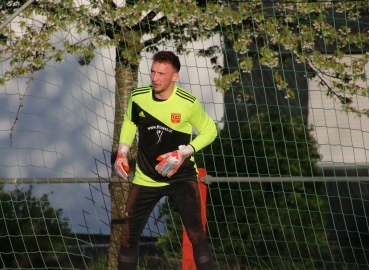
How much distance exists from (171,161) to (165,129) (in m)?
0.30

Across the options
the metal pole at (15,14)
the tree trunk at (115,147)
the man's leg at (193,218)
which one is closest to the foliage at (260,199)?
the tree trunk at (115,147)

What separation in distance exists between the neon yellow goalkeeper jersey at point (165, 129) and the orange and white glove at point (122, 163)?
119mm

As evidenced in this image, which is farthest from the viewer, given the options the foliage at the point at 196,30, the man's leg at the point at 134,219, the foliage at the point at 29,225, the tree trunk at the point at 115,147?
the foliage at the point at 29,225

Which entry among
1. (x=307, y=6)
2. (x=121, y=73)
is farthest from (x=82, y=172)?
(x=307, y=6)

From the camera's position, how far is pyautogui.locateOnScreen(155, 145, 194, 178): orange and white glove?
4605 millimetres

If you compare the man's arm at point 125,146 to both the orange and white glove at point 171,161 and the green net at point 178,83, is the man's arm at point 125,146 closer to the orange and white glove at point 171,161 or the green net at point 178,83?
the orange and white glove at point 171,161

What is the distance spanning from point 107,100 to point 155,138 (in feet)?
11.4

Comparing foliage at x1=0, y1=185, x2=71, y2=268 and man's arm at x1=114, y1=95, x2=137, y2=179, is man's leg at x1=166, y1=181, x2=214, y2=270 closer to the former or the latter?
man's arm at x1=114, y1=95, x2=137, y2=179

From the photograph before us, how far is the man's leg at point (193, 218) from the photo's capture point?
186 inches

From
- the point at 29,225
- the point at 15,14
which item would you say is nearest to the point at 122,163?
the point at 15,14

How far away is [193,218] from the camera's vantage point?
4.77 meters

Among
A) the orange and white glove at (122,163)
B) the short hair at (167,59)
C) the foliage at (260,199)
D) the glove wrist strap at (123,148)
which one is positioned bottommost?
the foliage at (260,199)

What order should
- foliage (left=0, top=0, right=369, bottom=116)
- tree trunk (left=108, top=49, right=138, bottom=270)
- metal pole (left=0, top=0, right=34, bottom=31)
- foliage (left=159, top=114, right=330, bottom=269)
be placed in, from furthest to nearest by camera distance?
1. foliage (left=159, top=114, right=330, bottom=269)
2. tree trunk (left=108, top=49, right=138, bottom=270)
3. foliage (left=0, top=0, right=369, bottom=116)
4. metal pole (left=0, top=0, right=34, bottom=31)

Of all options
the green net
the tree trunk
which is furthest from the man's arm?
the tree trunk
